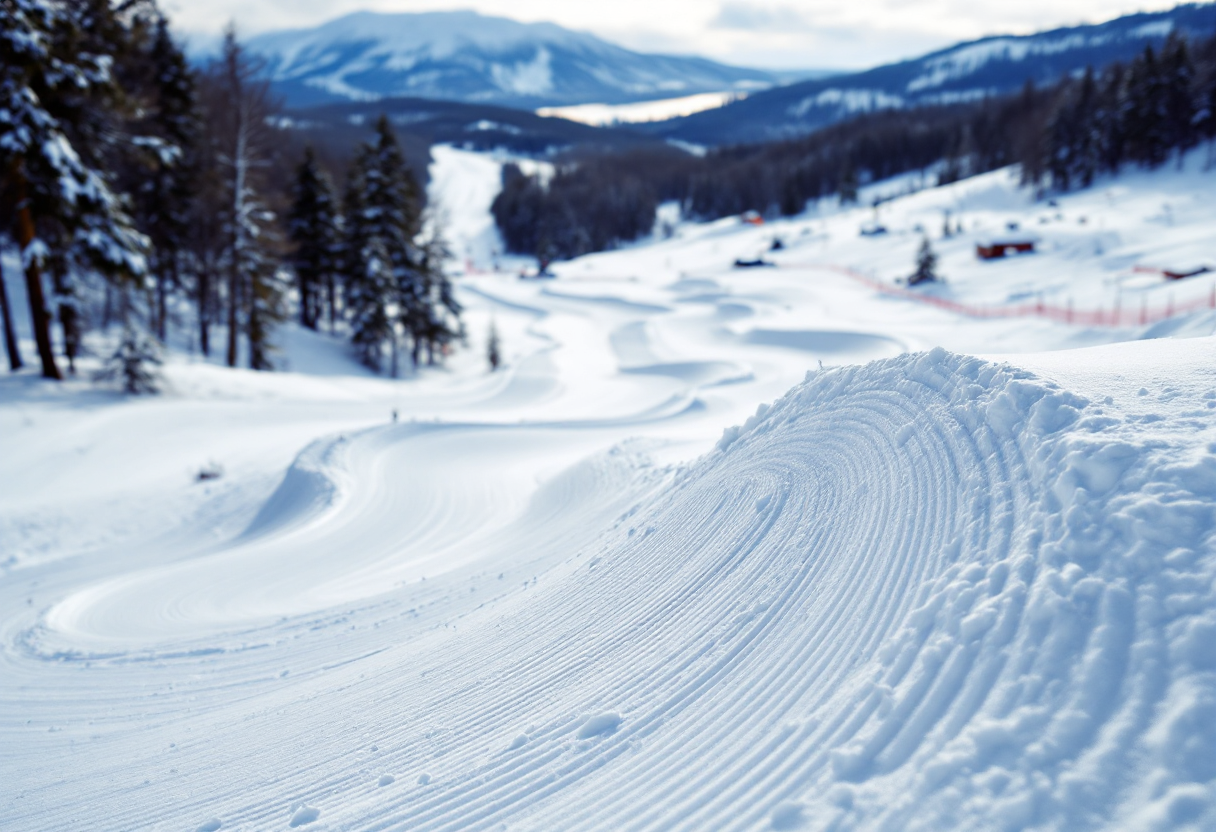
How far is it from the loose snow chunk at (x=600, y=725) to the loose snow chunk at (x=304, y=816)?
180 centimetres

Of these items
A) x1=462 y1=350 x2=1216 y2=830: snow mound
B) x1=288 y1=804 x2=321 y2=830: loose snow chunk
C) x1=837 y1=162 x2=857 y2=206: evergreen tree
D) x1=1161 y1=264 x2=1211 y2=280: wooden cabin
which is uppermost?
x1=837 y1=162 x2=857 y2=206: evergreen tree

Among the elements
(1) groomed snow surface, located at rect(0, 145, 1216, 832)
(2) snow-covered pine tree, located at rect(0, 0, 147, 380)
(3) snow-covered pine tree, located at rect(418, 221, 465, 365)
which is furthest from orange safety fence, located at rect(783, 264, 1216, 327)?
(2) snow-covered pine tree, located at rect(0, 0, 147, 380)

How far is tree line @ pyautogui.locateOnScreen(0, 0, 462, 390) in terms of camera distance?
1703cm

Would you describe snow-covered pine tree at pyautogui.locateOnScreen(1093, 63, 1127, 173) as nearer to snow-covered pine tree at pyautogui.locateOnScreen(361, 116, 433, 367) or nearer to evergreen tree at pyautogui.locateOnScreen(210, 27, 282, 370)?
snow-covered pine tree at pyautogui.locateOnScreen(361, 116, 433, 367)

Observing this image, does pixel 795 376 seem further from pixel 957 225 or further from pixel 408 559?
pixel 957 225

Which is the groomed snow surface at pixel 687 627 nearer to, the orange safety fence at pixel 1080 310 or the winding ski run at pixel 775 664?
the winding ski run at pixel 775 664

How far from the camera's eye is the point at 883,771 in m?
3.80

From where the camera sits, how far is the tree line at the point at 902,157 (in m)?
57.9

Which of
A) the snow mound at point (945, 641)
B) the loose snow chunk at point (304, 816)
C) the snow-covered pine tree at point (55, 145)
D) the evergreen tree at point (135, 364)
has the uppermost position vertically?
the snow-covered pine tree at point (55, 145)

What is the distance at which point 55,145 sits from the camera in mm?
16547

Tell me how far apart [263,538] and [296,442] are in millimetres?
5212

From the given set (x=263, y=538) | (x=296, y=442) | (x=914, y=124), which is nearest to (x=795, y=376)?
(x=296, y=442)

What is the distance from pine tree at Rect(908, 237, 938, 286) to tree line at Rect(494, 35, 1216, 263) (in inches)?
1006

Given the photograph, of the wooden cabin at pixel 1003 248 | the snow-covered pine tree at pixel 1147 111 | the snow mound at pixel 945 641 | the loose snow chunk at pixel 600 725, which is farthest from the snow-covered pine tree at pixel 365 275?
the snow-covered pine tree at pixel 1147 111
